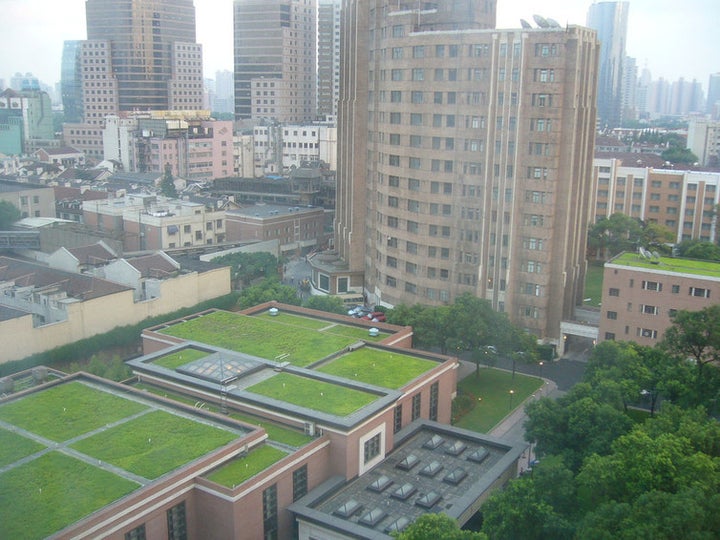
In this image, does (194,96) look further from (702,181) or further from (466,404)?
(466,404)

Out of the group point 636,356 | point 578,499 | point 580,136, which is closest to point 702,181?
point 580,136

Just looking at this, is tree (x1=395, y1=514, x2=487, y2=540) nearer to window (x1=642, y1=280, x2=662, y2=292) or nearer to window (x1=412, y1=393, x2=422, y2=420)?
window (x1=412, y1=393, x2=422, y2=420)

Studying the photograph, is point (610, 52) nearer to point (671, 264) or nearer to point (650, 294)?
point (671, 264)

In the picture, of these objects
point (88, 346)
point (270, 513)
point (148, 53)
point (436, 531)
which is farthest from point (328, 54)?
point (436, 531)

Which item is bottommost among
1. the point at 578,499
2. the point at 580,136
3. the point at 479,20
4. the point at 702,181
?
the point at 578,499

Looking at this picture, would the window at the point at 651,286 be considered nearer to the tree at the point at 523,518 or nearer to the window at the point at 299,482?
the tree at the point at 523,518

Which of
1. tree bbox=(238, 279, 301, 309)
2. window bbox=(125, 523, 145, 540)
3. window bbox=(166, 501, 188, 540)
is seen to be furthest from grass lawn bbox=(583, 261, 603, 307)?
window bbox=(125, 523, 145, 540)

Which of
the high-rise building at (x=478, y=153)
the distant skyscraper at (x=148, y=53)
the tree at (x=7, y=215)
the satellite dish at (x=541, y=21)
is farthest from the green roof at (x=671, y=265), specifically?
the distant skyscraper at (x=148, y=53)
